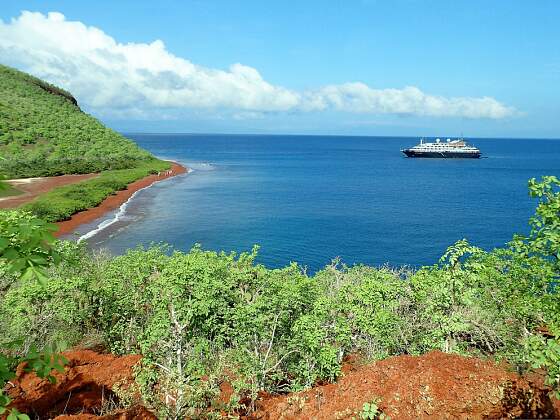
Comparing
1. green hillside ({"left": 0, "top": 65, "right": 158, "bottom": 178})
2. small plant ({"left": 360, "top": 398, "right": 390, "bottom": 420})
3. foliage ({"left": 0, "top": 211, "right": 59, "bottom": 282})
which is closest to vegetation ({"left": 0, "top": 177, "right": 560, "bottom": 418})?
small plant ({"left": 360, "top": 398, "right": 390, "bottom": 420})

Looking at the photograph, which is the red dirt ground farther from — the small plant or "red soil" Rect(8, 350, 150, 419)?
the small plant

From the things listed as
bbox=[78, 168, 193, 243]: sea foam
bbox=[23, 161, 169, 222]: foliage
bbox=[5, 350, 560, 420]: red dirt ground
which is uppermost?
bbox=[5, 350, 560, 420]: red dirt ground

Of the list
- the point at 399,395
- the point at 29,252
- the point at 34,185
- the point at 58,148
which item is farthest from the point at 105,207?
the point at 29,252

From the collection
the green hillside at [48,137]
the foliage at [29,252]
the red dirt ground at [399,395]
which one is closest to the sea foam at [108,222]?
the green hillside at [48,137]

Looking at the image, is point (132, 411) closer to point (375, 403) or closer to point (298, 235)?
point (375, 403)

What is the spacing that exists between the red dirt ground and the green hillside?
233ft

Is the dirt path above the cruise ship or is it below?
below

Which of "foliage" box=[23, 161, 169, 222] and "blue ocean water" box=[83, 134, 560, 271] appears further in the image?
"foliage" box=[23, 161, 169, 222]

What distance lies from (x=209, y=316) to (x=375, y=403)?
6718mm

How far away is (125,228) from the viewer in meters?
53.8

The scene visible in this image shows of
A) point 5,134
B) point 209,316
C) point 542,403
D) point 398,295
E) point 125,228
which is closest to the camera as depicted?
point 542,403

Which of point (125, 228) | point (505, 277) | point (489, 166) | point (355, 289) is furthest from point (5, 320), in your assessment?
point (489, 166)

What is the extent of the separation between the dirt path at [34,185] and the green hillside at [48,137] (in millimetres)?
3047

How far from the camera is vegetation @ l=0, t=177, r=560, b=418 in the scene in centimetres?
1327
